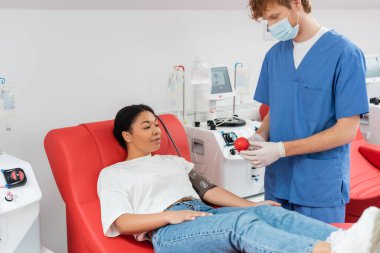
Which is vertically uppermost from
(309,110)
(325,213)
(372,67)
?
(372,67)

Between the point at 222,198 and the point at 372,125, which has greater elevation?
the point at 372,125

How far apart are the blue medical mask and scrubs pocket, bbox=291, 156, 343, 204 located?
48 centimetres

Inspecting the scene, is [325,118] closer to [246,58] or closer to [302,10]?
[302,10]

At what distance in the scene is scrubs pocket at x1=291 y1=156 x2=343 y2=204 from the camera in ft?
5.75

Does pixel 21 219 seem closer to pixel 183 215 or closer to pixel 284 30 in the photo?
pixel 183 215

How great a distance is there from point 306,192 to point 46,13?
1.48m

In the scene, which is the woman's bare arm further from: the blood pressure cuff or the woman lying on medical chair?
the blood pressure cuff

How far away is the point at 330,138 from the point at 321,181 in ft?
0.71

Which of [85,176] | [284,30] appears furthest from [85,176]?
[284,30]

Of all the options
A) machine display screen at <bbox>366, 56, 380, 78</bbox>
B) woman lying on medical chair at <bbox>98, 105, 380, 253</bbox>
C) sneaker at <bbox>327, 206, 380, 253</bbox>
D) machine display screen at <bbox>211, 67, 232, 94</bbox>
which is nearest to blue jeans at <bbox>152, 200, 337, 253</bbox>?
woman lying on medical chair at <bbox>98, 105, 380, 253</bbox>

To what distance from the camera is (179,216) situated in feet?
5.42

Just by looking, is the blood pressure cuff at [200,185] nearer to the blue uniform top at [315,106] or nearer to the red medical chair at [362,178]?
the blue uniform top at [315,106]

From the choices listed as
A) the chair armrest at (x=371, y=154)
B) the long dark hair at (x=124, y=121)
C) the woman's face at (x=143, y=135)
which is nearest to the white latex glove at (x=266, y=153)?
the woman's face at (x=143, y=135)

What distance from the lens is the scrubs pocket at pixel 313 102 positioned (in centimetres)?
169
